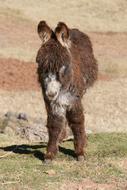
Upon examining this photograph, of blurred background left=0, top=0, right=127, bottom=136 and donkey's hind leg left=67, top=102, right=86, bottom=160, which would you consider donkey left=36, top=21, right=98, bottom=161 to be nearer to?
donkey's hind leg left=67, top=102, right=86, bottom=160

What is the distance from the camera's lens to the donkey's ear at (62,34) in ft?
31.3

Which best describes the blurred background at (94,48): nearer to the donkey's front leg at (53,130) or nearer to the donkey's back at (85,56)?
the donkey's back at (85,56)

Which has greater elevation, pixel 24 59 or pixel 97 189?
pixel 97 189

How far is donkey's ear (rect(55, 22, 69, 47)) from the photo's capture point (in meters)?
9.55

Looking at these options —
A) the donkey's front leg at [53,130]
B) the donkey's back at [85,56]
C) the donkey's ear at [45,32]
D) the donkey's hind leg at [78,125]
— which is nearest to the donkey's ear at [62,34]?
the donkey's ear at [45,32]

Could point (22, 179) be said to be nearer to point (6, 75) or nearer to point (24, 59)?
point (6, 75)

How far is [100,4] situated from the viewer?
4769 centimetres

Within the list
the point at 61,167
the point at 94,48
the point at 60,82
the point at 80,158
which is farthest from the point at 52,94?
the point at 94,48

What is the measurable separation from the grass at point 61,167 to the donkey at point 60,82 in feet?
1.02

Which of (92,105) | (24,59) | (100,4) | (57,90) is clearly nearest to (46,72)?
(57,90)

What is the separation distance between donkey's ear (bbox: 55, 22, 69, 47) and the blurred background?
749 cm

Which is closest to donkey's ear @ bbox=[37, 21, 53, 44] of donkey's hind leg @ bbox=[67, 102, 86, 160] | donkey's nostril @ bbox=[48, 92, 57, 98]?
donkey's nostril @ bbox=[48, 92, 57, 98]

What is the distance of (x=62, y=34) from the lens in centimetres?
966

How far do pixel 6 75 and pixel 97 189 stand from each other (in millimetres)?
18582
